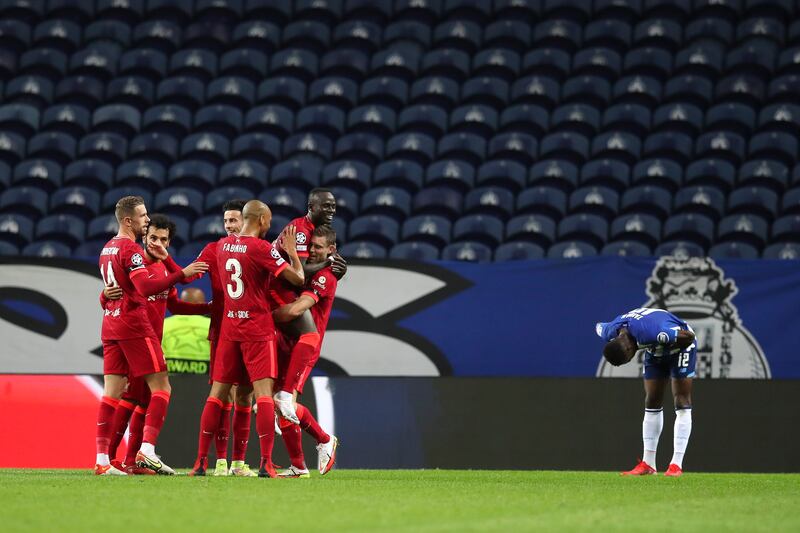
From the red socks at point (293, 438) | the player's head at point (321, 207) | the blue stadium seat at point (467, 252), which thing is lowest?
the red socks at point (293, 438)

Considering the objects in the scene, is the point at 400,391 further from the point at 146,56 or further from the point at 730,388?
the point at 146,56

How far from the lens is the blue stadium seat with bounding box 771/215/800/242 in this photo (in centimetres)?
1541

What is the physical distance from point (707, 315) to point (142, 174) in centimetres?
842

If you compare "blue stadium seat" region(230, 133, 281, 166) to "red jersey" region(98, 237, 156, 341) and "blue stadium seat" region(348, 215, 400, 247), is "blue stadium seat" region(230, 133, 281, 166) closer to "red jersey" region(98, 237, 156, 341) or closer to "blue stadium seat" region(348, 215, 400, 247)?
"blue stadium seat" region(348, 215, 400, 247)

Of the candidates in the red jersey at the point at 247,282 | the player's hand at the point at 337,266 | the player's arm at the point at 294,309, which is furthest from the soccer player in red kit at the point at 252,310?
the player's hand at the point at 337,266

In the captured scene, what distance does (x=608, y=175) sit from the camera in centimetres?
1691

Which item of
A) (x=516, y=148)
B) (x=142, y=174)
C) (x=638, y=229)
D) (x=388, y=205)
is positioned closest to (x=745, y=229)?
(x=638, y=229)

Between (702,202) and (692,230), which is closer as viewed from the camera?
(692,230)

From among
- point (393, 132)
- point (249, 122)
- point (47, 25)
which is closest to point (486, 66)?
point (393, 132)

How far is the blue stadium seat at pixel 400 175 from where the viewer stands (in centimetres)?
1714

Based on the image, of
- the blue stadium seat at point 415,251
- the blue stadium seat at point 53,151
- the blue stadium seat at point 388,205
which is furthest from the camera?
the blue stadium seat at point 53,151

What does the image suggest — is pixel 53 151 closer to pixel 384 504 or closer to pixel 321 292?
pixel 321 292

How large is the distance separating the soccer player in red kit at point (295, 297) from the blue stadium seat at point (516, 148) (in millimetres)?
8148

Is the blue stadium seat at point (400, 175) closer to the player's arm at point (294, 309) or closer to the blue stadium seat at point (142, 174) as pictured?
the blue stadium seat at point (142, 174)
